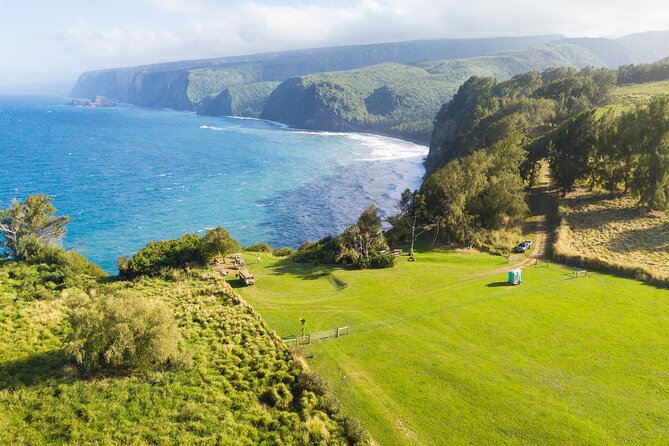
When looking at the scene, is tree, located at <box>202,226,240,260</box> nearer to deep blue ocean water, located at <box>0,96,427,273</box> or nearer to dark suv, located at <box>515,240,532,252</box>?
deep blue ocean water, located at <box>0,96,427,273</box>

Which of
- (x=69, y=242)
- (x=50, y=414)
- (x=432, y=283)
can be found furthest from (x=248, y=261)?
(x=69, y=242)

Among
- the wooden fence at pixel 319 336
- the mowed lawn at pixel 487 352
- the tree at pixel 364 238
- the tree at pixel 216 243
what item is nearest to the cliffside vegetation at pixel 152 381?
the wooden fence at pixel 319 336

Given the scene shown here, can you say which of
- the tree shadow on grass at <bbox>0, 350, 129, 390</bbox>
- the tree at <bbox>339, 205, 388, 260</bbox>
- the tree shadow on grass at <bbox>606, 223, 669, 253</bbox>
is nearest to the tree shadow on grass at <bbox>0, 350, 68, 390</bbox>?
the tree shadow on grass at <bbox>0, 350, 129, 390</bbox>

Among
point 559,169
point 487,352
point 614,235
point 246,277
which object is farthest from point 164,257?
point 559,169

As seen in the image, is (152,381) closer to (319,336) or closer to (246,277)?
(319,336)

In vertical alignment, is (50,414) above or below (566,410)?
above

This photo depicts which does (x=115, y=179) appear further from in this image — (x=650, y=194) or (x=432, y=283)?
(x=650, y=194)
